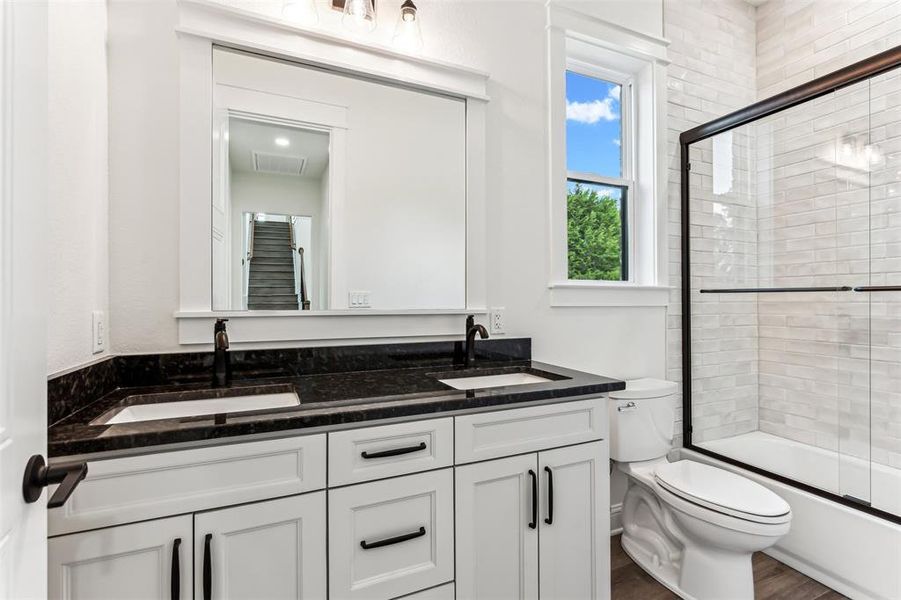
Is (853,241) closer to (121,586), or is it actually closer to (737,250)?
(737,250)

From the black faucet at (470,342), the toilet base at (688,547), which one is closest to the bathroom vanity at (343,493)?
the black faucet at (470,342)

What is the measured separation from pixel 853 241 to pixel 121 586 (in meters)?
2.97

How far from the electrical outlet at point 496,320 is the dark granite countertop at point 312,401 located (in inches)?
9.0

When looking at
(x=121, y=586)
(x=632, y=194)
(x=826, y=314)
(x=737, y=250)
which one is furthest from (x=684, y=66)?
(x=121, y=586)

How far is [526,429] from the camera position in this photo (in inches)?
55.6

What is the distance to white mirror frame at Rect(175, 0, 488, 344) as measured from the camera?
1510 millimetres

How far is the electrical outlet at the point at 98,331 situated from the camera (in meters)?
1.30

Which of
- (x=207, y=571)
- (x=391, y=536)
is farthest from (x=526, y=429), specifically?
(x=207, y=571)

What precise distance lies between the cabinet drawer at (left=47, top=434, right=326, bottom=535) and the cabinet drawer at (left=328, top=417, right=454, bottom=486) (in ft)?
0.15

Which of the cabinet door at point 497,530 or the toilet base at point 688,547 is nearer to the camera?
the cabinet door at point 497,530

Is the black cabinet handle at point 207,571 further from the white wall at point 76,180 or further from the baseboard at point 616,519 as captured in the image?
the baseboard at point 616,519

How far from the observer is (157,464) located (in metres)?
0.99

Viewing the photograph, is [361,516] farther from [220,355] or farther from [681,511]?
[681,511]

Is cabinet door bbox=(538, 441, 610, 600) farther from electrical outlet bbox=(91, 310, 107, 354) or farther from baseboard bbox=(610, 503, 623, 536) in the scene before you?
electrical outlet bbox=(91, 310, 107, 354)
